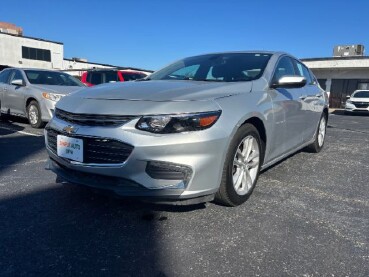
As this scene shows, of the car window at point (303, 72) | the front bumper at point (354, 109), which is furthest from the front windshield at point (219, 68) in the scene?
A: the front bumper at point (354, 109)

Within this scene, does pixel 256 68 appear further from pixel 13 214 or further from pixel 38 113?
pixel 38 113

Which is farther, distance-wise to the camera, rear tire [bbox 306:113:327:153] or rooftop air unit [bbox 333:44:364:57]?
rooftop air unit [bbox 333:44:364:57]

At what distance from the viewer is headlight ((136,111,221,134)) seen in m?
2.46

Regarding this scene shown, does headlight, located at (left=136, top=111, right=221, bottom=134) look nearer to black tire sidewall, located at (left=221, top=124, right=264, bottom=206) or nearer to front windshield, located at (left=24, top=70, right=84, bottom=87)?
black tire sidewall, located at (left=221, top=124, right=264, bottom=206)

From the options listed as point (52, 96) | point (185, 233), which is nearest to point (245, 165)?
point (185, 233)

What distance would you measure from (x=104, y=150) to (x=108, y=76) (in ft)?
28.8

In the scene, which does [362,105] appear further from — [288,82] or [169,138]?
[169,138]

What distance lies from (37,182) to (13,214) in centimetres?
88

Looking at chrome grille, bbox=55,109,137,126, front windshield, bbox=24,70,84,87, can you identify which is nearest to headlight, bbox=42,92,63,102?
front windshield, bbox=24,70,84,87

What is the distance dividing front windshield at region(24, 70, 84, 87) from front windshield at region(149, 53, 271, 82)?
185 inches

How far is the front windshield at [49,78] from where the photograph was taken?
7984mm

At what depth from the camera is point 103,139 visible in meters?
2.49

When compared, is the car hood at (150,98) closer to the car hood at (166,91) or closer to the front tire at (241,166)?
the car hood at (166,91)

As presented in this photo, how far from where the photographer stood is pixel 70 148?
2.67 m
